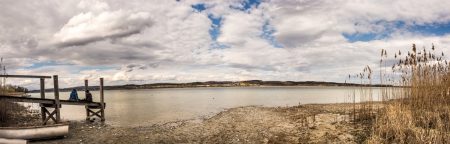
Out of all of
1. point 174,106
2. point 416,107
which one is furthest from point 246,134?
point 174,106

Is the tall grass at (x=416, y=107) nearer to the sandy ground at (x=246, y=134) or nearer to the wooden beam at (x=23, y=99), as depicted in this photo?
the sandy ground at (x=246, y=134)

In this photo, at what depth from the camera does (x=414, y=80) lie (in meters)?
15.0

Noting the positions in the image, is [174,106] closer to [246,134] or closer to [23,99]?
[23,99]

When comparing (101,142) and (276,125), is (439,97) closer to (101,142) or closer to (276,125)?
(276,125)

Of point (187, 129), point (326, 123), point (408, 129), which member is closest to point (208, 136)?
point (187, 129)

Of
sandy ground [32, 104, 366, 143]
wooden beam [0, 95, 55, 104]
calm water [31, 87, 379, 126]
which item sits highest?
wooden beam [0, 95, 55, 104]

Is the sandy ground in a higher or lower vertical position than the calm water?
higher

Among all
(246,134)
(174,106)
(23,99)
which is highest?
(23,99)

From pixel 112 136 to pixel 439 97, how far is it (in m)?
15.2

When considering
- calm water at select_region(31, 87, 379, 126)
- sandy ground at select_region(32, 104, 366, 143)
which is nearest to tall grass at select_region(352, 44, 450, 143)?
sandy ground at select_region(32, 104, 366, 143)

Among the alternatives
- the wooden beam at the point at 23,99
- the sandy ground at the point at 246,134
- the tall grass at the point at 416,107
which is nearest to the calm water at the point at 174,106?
the wooden beam at the point at 23,99

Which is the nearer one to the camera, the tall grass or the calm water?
the tall grass

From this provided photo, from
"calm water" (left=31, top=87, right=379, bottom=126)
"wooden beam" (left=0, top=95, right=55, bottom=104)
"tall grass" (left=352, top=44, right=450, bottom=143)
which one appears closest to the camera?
"tall grass" (left=352, top=44, right=450, bottom=143)

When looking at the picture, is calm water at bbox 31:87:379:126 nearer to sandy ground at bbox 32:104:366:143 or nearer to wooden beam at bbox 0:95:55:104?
wooden beam at bbox 0:95:55:104
